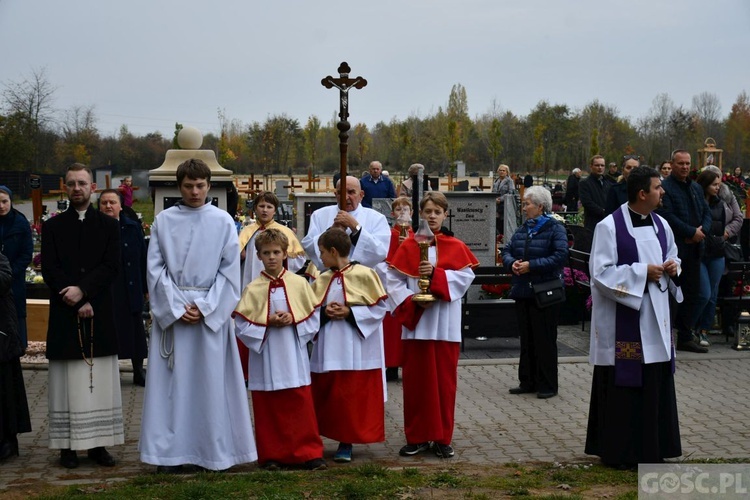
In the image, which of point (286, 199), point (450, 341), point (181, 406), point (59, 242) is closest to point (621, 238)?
point (450, 341)

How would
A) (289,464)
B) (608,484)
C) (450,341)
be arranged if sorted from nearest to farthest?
1. (608,484)
2. (289,464)
3. (450,341)

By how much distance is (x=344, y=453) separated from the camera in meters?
7.25

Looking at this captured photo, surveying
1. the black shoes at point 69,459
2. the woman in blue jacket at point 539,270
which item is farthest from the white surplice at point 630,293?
the black shoes at point 69,459

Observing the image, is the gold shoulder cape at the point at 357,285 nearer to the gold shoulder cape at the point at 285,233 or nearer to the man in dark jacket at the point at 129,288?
the gold shoulder cape at the point at 285,233

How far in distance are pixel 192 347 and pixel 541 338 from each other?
3.86m

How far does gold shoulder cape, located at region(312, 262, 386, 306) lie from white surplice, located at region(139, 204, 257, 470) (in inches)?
26.6

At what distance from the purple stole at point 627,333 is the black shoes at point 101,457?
139 inches

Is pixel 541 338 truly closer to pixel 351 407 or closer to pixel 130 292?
pixel 351 407

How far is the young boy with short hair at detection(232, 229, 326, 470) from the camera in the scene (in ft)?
22.7

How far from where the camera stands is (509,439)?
7.96 m

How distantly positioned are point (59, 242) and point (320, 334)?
6.35 feet

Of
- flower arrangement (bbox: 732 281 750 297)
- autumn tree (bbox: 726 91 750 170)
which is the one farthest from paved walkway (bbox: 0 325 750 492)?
autumn tree (bbox: 726 91 750 170)

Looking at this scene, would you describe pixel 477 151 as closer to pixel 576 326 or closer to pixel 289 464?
pixel 576 326

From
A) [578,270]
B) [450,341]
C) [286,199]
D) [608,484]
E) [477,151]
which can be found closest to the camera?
[608,484]
